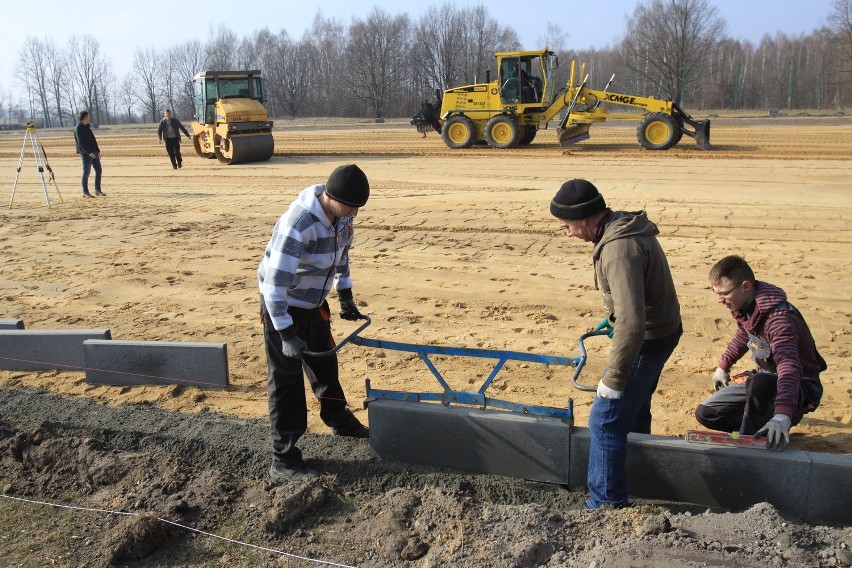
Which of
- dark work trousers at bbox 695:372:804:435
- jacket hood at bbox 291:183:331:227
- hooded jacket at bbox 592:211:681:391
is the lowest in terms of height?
dark work trousers at bbox 695:372:804:435

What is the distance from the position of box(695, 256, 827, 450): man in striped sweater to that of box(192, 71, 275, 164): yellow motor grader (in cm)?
1718

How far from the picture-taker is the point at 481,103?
69.2 ft

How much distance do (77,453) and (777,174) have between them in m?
13.9

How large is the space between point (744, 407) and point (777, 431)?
59cm

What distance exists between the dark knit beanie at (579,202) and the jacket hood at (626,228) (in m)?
0.11

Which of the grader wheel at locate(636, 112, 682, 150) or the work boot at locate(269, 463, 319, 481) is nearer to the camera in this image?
the work boot at locate(269, 463, 319, 481)

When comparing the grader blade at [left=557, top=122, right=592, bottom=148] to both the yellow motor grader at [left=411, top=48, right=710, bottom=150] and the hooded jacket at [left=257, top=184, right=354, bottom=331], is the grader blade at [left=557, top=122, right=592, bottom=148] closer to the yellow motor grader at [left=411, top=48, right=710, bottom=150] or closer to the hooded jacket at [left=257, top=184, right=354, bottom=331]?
the yellow motor grader at [left=411, top=48, right=710, bottom=150]

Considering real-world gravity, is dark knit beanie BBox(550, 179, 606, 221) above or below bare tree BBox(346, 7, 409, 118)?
below

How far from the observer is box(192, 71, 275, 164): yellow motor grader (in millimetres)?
19578

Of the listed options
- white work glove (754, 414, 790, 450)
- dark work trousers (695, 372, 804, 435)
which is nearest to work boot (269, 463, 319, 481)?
dark work trousers (695, 372, 804, 435)

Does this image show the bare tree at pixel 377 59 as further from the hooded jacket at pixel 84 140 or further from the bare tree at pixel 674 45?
the hooded jacket at pixel 84 140

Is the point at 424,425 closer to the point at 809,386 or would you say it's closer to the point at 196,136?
the point at 809,386

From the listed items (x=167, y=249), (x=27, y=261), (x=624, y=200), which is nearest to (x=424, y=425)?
(x=167, y=249)

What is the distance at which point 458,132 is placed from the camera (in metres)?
21.7
